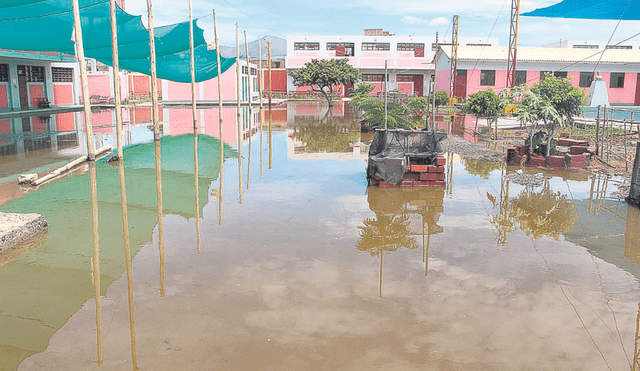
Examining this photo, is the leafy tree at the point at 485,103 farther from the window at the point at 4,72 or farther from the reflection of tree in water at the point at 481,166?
the window at the point at 4,72

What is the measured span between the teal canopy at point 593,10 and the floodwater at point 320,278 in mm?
4740

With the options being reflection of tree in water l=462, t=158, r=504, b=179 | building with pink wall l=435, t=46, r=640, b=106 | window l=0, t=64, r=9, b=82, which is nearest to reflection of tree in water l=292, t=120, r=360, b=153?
reflection of tree in water l=462, t=158, r=504, b=179

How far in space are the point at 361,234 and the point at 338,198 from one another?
6.90ft

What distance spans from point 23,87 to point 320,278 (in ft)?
106

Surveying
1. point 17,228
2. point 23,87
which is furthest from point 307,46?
point 17,228

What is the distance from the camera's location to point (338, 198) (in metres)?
9.02

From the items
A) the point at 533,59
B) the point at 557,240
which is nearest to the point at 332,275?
the point at 557,240

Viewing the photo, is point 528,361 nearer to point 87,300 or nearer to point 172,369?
point 172,369

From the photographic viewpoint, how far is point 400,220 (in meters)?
7.70

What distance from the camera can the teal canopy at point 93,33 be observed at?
13.0 meters

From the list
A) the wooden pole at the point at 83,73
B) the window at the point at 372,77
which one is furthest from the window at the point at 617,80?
the wooden pole at the point at 83,73

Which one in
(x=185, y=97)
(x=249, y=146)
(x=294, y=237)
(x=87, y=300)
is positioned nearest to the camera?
(x=87, y=300)

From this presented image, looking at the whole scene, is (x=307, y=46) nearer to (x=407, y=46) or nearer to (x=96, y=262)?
(x=407, y=46)

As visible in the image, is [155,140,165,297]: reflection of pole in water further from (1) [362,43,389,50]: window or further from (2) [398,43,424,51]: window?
(2) [398,43,424,51]: window
